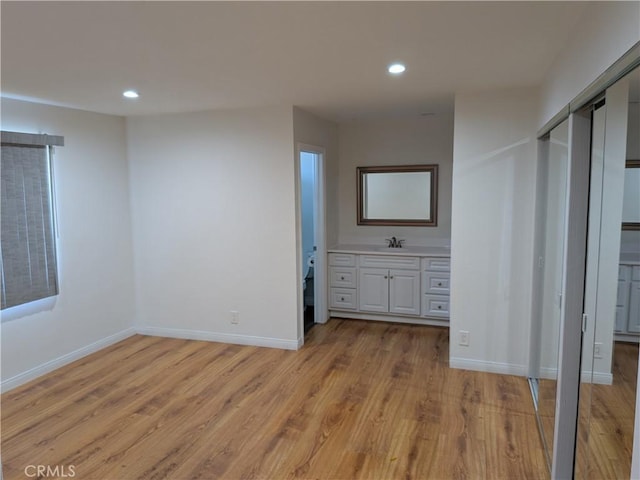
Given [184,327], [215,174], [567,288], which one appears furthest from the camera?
[184,327]

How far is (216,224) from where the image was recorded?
4.40 metres

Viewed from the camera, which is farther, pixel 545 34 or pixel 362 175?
pixel 362 175

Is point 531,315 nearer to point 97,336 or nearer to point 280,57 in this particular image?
point 280,57

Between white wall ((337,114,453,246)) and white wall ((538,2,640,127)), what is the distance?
233cm

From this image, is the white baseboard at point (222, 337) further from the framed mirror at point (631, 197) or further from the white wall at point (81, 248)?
the framed mirror at point (631, 197)

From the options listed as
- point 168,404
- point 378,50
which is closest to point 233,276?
point 168,404

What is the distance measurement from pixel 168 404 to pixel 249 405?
24.7 inches

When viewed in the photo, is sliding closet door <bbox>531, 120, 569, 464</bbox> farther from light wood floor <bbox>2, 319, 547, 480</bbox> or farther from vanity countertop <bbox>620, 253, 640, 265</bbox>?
vanity countertop <bbox>620, 253, 640, 265</bbox>

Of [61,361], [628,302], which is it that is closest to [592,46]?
[628,302]

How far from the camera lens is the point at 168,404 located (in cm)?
324

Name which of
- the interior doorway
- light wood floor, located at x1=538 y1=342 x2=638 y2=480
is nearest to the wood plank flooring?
light wood floor, located at x1=538 y1=342 x2=638 y2=480

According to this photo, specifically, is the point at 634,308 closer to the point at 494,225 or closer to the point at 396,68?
the point at 396,68

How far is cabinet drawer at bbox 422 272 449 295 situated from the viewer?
4.65 meters

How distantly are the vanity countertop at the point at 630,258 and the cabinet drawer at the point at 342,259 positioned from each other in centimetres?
361
